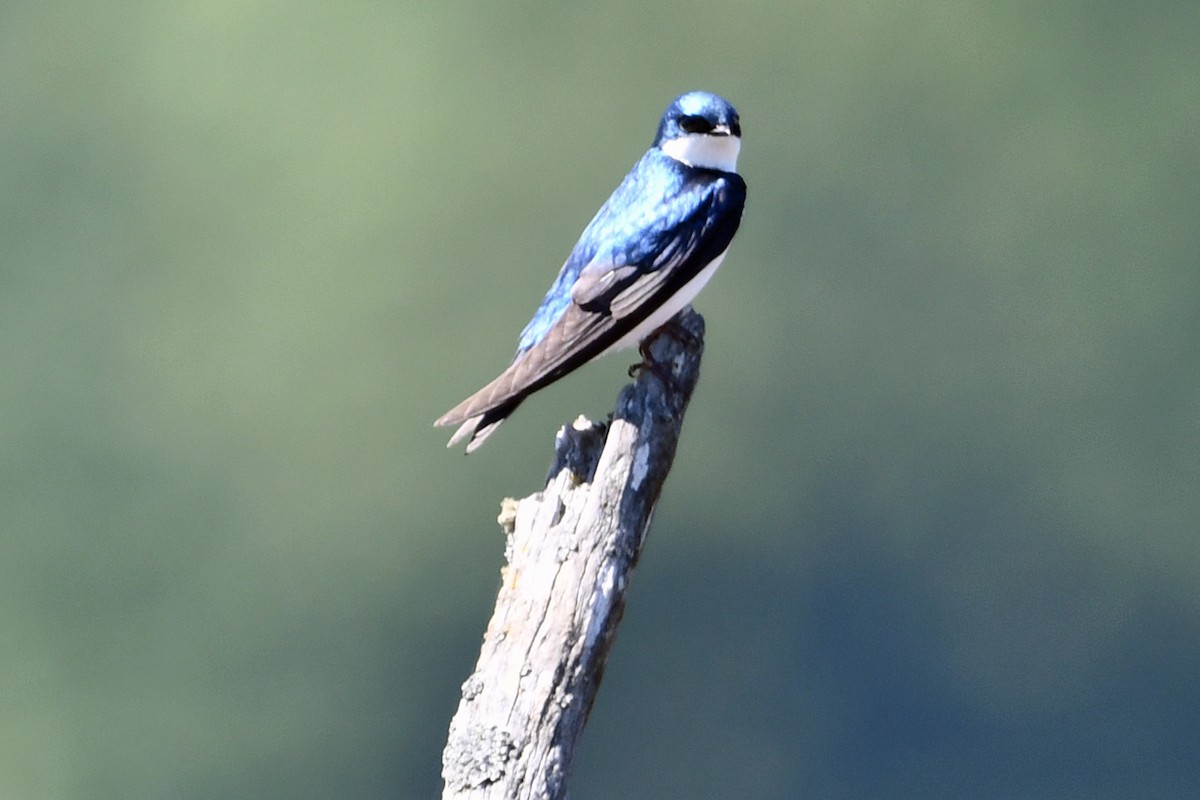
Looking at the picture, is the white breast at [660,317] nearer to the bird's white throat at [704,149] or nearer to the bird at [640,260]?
the bird at [640,260]

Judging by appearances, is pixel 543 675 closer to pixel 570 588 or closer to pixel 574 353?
pixel 570 588

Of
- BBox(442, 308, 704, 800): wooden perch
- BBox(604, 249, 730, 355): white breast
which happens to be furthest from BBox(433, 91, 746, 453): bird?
BBox(442, 308, 704, 800): wooden perch

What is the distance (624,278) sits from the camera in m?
2.23

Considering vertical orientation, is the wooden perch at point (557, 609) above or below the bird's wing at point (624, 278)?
below

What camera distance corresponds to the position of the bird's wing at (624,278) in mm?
2080

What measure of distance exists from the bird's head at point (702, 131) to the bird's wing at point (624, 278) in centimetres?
7

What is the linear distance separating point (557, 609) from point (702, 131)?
0.97 metres

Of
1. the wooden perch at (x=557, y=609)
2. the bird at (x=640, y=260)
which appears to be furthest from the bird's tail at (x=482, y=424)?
the wooden perch at (x=557, y=609)

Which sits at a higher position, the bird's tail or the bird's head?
the bird's head

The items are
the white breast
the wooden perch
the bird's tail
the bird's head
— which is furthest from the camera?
the bird's head

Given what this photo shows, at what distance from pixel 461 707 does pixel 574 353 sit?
0.54 meters

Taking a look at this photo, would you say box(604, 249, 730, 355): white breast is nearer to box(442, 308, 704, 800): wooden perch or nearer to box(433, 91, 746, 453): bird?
box(433, 91, 746, 453): bird

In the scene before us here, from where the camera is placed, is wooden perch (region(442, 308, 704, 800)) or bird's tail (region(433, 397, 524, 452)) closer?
wooden perch (region(442, 308, 704, 800))

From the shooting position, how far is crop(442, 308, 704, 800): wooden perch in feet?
5.69
